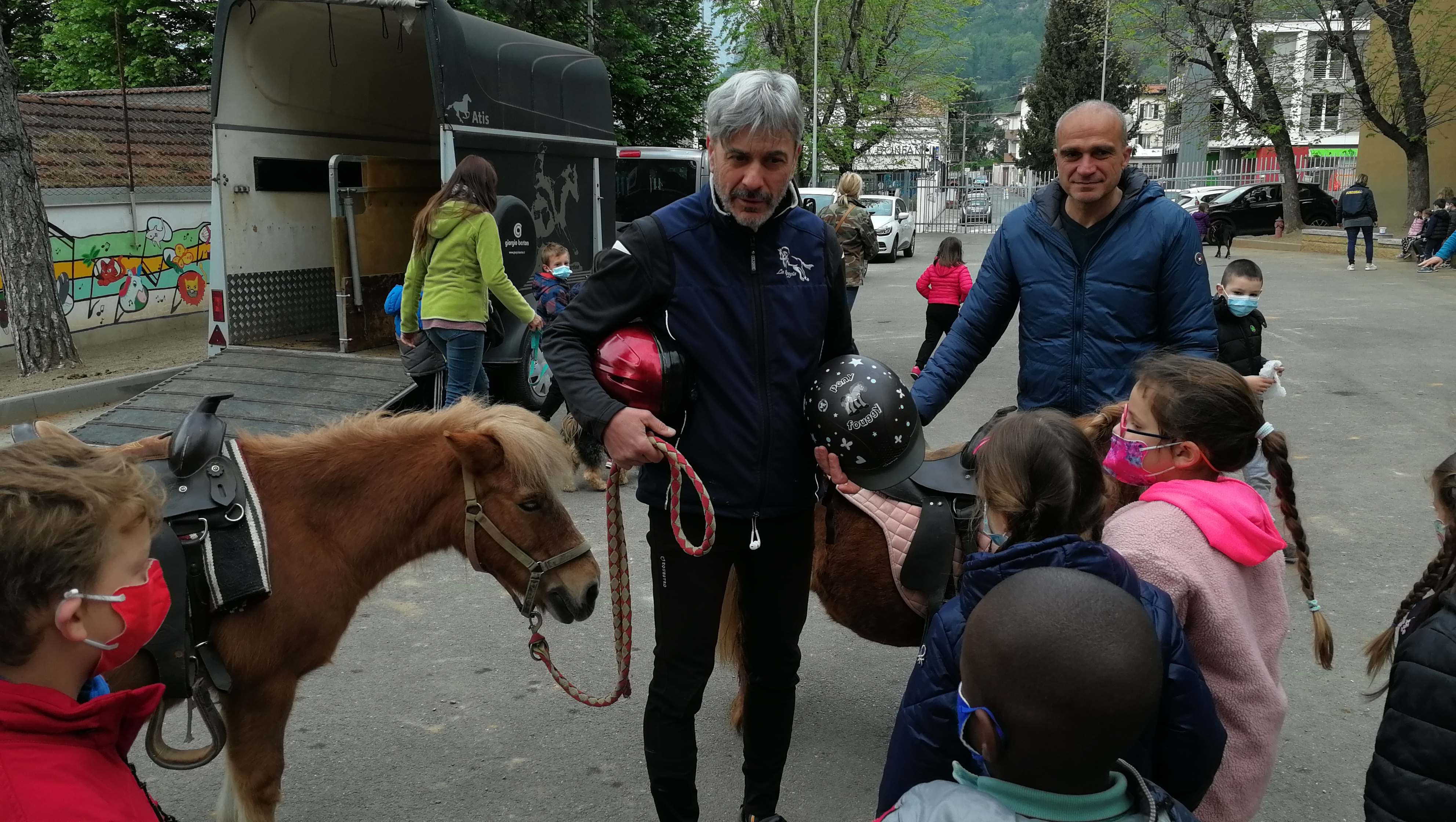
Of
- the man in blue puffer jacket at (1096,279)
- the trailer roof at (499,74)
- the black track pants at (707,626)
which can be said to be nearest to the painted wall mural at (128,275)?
the trailer roof at (499,74)

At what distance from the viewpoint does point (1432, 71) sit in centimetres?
2386

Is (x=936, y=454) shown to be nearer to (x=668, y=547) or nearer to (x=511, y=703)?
(x=668, y=547)

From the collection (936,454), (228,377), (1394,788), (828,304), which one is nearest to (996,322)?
(936,454)

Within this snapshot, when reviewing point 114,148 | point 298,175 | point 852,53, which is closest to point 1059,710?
point 298,175

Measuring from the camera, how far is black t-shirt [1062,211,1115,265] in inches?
126

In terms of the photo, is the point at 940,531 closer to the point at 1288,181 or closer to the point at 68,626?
the point at 68,626

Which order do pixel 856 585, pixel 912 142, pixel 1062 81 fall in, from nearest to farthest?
pixel 856 585 < pixel 1062 81 < pixel 912 142

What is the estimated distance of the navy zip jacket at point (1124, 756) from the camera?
1794 mm

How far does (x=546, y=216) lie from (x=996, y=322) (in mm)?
5910

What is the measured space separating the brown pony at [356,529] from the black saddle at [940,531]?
101cm

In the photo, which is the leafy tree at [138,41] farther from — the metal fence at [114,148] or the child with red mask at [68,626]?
the child with red mask at [68,626]

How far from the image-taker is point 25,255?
1019 cm

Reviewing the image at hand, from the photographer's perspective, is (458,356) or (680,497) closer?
(680,497)

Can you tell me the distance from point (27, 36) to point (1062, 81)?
47.4 m
